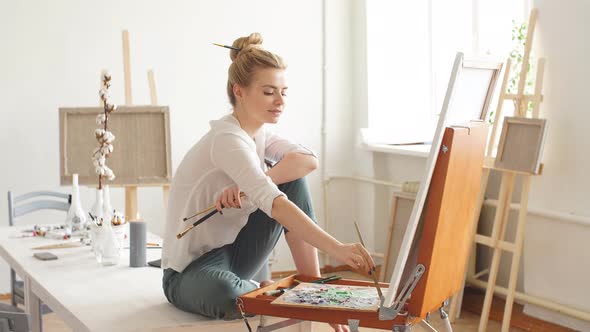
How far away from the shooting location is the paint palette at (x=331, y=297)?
6.27 feet

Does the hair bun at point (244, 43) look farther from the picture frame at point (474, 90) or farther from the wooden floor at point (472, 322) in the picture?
the wooden floor at point (472, 322)

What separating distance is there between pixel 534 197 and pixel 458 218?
2.08 m

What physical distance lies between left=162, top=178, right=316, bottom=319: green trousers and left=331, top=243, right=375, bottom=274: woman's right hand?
0.33 m

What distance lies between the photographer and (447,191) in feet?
6.03

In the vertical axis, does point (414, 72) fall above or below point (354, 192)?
above

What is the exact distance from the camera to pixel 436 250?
73.2 inches

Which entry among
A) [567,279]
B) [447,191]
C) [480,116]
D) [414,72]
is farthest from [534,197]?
[447,191]

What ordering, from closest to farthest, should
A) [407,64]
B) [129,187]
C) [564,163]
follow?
[564,163], [129,187], [407,64]

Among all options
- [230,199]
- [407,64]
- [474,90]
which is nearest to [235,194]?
[230,199]

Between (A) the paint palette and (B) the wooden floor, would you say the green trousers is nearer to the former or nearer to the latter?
(A) the paint palette

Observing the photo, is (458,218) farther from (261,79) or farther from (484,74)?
(261,79)

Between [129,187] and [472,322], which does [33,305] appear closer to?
[129,187]

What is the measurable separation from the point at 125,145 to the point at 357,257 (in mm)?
2433

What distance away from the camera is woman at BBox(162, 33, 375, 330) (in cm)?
221
